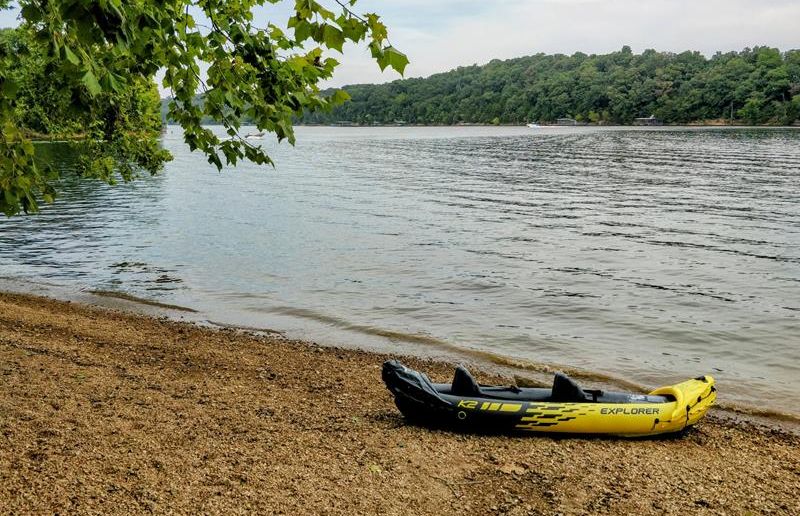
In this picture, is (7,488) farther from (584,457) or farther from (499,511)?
(584,457)

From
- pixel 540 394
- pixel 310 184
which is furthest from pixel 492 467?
pixel 310 184

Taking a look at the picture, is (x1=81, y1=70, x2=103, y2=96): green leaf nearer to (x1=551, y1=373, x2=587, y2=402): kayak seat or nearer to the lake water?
(x1=551, y1=373, x2=587, y2=402): kayak seat

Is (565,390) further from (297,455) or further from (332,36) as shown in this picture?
(332,36)

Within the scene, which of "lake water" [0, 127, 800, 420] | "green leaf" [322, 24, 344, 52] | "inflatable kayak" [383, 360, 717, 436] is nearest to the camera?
"green leaf" [322, 24, 344, 52]

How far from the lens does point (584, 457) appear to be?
871 cm

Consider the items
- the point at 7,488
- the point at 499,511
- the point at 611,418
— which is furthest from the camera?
the point at 611,418

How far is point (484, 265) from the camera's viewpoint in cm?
2348

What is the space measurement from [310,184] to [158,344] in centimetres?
3981

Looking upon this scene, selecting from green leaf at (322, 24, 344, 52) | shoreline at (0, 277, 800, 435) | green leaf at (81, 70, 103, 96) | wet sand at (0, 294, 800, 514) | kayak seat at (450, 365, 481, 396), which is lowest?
shoreline at (0, 277, 800, 435)

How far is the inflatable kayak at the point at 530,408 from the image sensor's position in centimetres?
923

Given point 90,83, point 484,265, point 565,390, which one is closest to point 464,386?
point 565,390

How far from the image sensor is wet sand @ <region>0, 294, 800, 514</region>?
6.82 metres

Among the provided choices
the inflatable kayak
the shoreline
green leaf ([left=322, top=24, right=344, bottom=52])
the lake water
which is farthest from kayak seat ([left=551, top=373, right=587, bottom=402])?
green leaf ([left=322, top=24, right=344, bottom=52])

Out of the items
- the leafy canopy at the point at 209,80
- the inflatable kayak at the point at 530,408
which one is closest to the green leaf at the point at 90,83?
the leafy canopy at the point at 209,80
